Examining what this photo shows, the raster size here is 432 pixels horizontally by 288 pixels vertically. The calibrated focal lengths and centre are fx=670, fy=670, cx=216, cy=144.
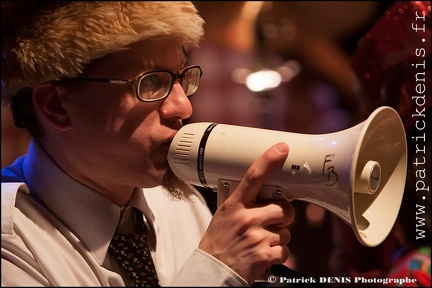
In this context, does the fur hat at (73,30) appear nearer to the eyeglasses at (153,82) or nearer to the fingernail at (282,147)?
the eyeglasses at (153,82)

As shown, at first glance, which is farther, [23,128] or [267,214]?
[23,128]

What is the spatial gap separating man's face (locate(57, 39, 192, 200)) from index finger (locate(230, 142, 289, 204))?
0.64 feet

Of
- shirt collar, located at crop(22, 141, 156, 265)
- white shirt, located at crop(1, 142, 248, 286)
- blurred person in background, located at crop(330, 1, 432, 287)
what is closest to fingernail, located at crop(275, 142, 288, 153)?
white shirt, located at crop(1, 142, 248, 286)

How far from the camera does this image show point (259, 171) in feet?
3.56

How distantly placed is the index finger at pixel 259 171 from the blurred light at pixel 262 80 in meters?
2.21

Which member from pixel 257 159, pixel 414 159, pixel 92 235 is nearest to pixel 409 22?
pixel 414 159

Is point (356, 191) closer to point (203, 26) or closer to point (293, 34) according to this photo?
point (203, 26)

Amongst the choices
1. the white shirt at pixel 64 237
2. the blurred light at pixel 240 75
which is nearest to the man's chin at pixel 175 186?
the white shirt at pixel 64 237

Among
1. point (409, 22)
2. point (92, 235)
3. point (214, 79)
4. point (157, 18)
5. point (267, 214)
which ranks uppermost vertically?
point (157, 18)

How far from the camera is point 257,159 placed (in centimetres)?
110

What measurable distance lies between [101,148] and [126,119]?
76mm

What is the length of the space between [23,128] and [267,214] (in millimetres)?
542

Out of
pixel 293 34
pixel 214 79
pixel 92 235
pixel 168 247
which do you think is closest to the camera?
pixel 92 235

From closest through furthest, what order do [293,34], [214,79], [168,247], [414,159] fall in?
[168,247], [414,159], [214,79], [293,34]
